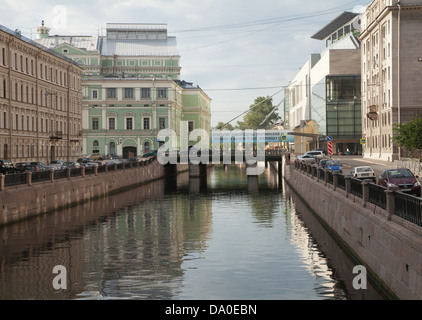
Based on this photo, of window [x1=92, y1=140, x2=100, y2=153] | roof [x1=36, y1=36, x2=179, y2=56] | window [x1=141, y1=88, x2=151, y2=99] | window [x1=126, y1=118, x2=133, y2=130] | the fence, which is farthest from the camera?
roof [x1=36, y1=36, x2=179, y2=56]

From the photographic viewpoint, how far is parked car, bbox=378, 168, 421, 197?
105 ft

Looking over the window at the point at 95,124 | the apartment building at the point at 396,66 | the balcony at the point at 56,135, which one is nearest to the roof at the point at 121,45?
the window at the point at 95,124

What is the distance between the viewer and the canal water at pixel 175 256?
1997 centimetres

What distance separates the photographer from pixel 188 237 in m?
32.4

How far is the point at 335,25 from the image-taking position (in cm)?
13075

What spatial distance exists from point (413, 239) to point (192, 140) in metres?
123

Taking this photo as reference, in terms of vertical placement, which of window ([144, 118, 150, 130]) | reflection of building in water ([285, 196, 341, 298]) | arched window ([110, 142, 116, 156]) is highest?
window ([144, 118, 150, 130])

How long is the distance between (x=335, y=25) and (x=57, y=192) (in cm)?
10156

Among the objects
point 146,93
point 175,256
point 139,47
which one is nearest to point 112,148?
point 146,93

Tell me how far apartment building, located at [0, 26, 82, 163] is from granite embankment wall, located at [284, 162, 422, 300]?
43.6 metres

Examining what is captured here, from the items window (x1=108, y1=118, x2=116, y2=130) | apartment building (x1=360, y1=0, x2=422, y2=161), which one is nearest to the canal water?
apartment building (x1=360, y1=0, x2=422, y2=161)

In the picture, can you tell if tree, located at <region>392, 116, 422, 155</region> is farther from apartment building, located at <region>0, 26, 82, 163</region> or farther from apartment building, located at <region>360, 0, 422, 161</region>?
apartment building, located at <region>0, 26, 82, 163</region>

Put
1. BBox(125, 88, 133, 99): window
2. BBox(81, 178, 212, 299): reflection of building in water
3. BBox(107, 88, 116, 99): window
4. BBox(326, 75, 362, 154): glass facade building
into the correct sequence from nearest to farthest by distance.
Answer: BBox(81, 178, 212, 299): reflection of building in water < BBox(326, 75, 362, 154): glass facade building < BBox(107, 88, 116, 99): window < BBox(125, 88, 133, 99): window

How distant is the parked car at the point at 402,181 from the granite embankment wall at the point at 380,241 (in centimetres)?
334
